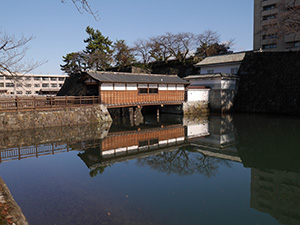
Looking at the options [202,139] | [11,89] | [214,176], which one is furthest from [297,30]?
[11,89]

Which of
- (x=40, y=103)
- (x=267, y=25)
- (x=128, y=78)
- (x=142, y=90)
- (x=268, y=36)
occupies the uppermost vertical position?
(x=267, y=25)

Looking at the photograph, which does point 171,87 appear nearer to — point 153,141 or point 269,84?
point 269,84

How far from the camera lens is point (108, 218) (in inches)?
226

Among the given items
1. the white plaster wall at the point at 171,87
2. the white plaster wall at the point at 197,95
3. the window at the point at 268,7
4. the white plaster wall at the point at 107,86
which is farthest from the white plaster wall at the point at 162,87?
the window at the point at 268,7

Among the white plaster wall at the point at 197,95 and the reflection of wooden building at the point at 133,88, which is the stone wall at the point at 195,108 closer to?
the white plaster wall at the point at 197,95

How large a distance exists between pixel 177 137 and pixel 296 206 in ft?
32.7

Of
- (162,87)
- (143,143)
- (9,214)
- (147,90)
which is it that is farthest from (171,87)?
(9,214)

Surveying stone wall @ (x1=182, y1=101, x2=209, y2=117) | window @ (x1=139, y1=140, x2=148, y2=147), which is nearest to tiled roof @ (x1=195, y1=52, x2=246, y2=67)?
stone wall @ (x1=182, y1=101, x2=209, y2=117)

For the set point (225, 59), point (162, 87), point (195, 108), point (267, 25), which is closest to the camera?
point (162, 87)

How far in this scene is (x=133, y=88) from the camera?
2331 centimetres

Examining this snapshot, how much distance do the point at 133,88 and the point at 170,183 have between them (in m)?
16.1

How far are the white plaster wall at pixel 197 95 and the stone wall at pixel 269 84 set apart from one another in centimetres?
427

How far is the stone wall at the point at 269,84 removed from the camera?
2641 centimetres

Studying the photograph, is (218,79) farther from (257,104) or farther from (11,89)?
(11,89)
